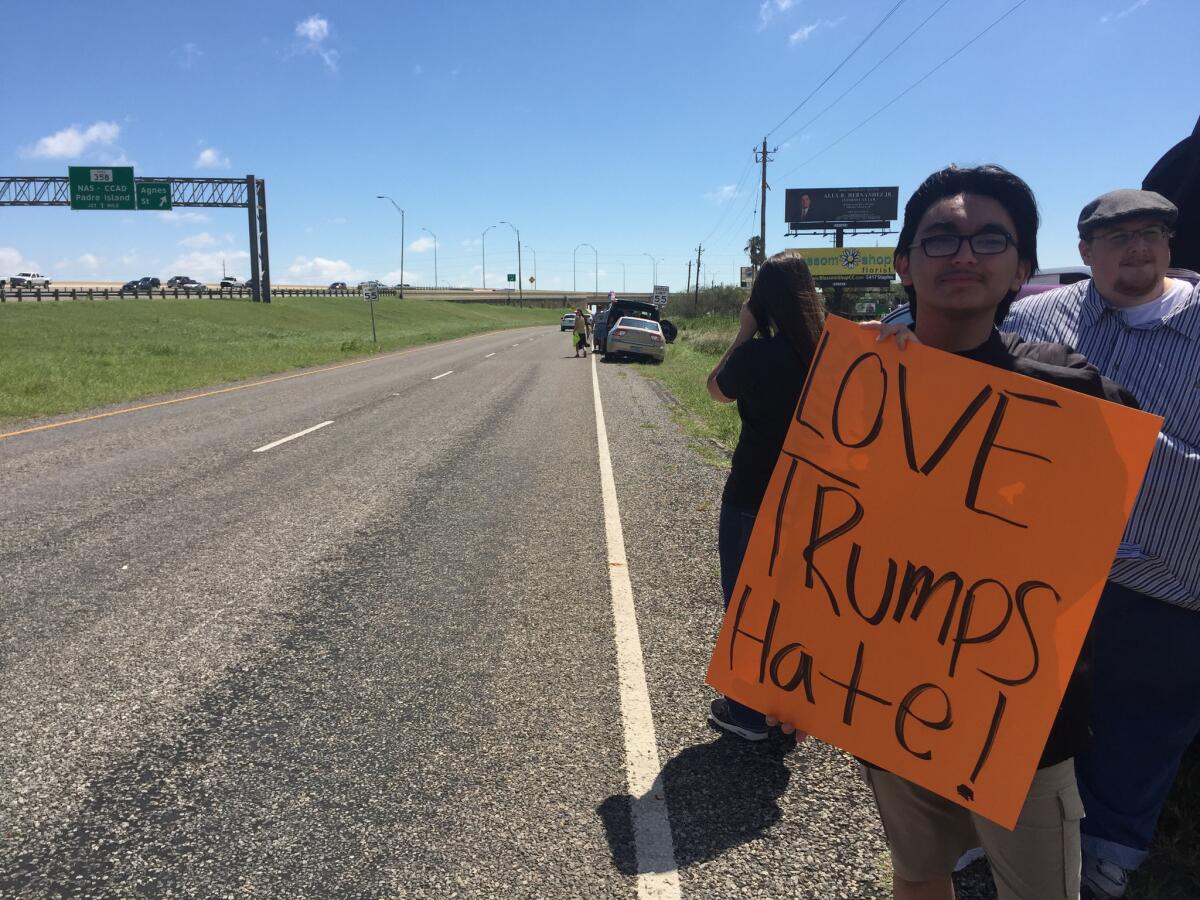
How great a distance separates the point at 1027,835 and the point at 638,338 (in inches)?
925

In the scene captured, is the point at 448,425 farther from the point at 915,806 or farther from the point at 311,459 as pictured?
the point at 915,806

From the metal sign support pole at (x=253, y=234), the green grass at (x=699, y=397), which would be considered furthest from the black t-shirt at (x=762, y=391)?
the metal sign support pole at (x=253, y=234)

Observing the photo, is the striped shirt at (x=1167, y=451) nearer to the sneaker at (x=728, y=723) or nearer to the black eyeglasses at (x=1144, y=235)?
the black eyeglasses at (x=1144, y=235)

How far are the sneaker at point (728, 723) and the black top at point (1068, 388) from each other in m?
1.69

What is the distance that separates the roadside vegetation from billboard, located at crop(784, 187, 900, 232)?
148ft

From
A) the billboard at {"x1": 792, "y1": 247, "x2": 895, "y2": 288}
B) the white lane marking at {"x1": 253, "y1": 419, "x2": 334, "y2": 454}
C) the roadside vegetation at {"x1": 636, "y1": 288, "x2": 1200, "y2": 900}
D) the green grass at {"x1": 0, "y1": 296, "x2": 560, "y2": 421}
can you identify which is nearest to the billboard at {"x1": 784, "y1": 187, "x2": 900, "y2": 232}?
the billboard at {"x1": 792, "y1": 247, "x2": 895, "y2": 288}

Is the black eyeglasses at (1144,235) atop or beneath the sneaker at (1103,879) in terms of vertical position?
atop

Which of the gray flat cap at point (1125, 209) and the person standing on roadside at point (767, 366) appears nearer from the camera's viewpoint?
the gray flat cap at point (1125, 209)

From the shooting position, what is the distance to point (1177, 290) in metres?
2.23

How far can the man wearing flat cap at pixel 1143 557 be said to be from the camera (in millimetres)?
2082

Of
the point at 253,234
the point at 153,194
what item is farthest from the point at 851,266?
the point at 153,194

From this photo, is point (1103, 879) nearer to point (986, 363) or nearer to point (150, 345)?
point (986, 363)

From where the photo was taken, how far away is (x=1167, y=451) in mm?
2078

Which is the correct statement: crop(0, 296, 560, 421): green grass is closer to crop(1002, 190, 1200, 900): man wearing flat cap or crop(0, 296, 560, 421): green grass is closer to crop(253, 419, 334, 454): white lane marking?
crop(253, 419, 334, 454): white lane marking
